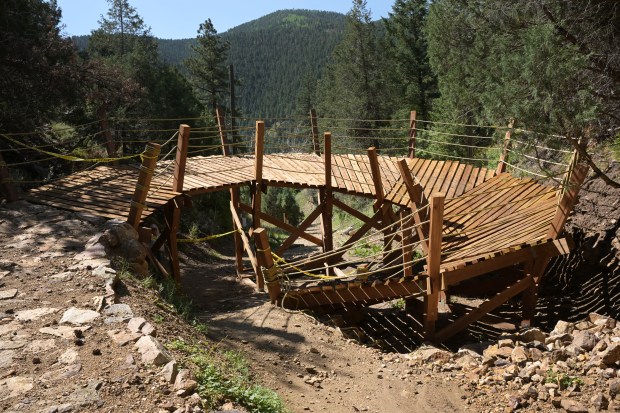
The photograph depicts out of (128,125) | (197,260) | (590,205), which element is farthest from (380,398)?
(128,125)

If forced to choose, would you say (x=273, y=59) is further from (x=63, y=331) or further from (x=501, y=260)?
(x=63, y=331)

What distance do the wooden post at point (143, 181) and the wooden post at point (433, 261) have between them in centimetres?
348

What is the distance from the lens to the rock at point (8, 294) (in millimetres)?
4496

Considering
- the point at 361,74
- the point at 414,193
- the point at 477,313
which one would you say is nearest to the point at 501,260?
the point at 477,313

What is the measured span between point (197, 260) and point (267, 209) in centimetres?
1608

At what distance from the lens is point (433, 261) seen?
6125mm

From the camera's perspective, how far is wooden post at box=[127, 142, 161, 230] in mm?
6355

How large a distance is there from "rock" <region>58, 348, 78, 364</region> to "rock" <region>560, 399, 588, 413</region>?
413 cm

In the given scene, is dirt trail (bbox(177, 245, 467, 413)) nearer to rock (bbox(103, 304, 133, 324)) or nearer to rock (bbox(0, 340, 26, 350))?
rock (bbox(103, 304, 133, 324))

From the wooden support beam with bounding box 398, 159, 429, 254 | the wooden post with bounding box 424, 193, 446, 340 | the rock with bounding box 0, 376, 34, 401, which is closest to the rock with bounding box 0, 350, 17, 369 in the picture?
the rock with bounding box 0, 376, 34, 401

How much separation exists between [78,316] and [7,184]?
4089 mm

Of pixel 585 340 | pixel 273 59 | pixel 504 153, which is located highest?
pixel 273 59

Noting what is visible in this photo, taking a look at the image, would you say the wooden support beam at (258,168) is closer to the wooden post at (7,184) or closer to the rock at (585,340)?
the wooden post at (7,184)

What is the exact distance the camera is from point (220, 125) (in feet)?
36.3
